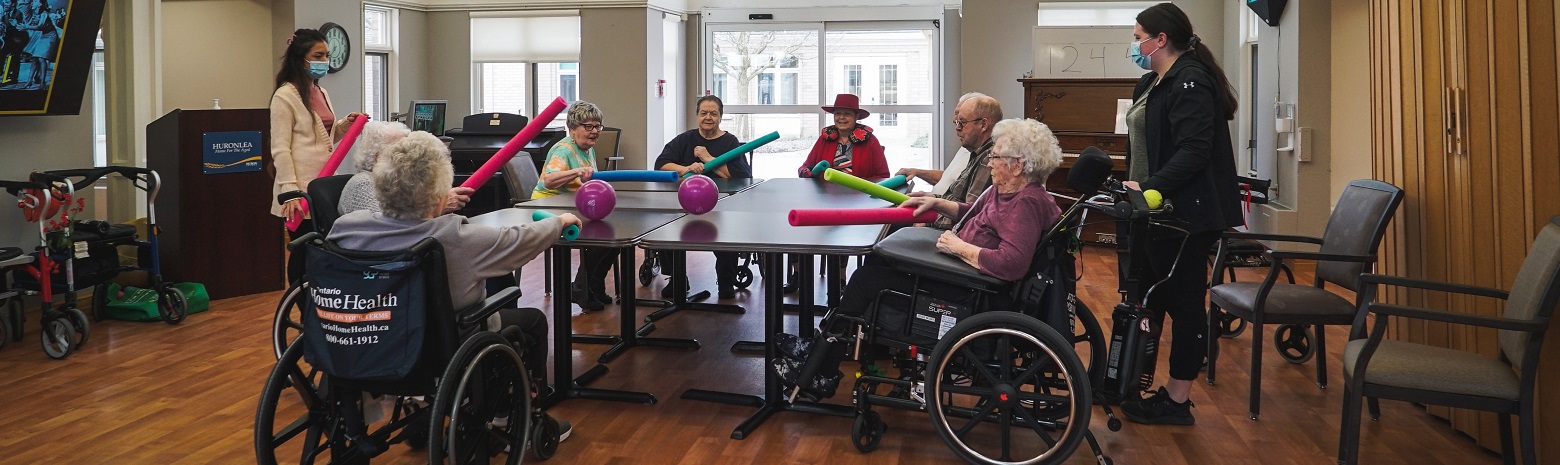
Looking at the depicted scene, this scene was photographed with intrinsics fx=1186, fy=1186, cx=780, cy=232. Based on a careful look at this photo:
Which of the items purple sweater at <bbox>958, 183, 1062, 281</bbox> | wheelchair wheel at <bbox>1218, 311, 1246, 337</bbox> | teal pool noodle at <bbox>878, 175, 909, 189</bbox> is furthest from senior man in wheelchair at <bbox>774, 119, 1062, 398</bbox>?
wheelchair wheel at <bbox>1218, 311, 1246, 337</bbox>

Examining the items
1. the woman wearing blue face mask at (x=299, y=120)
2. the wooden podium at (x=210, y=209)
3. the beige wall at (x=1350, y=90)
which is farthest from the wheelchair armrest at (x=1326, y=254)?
the wooden podium at (x=210, y=209)

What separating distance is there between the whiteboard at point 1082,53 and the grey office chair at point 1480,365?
6025 mm

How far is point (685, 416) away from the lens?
4.01 meters

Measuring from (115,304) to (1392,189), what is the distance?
5.59 metres

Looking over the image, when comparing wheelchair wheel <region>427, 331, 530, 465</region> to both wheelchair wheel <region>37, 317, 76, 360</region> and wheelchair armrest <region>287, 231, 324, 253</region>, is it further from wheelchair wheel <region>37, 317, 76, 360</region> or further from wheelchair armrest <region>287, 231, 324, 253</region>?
wheelchair wheel <region>37, 317, 76, 360</region>

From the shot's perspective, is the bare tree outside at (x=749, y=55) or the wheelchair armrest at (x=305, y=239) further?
the bare tree outside at (x=749, y=55)

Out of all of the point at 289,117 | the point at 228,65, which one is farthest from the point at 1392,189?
the point at 228,65

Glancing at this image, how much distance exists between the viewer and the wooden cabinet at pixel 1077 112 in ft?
28.6

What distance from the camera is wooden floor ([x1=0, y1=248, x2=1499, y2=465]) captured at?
11.7 ft

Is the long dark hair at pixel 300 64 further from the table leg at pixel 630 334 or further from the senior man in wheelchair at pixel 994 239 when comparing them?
the senior man in wheelchair at pixel 994 239

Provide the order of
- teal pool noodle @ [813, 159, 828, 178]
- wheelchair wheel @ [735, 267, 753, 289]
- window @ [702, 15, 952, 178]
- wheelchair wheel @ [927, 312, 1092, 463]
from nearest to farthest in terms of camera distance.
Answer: wheelchair wheel @ [927, 312, 1092, 463]
teal pool noodle @ [813, 159, 828, 178]
wheelchair wheel @ [735, 267, 753, 289]
window @ [702, 15, 952, 178]

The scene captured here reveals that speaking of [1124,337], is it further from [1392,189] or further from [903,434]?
[1392,189]

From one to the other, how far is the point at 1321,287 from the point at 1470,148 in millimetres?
1012

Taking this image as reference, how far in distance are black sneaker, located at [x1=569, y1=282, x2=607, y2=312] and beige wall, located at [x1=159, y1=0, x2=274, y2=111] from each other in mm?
5118
